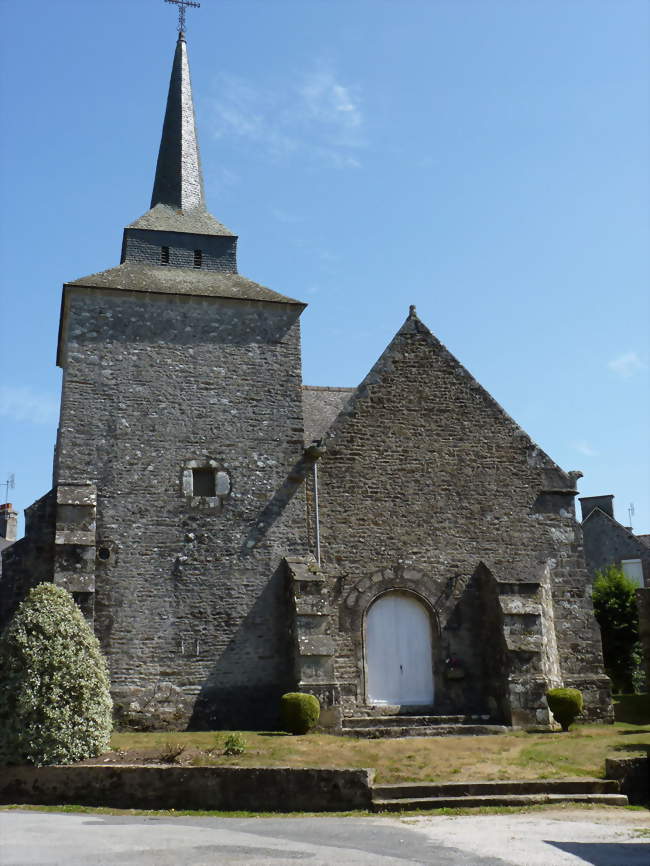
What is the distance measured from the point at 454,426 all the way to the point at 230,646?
6549 millimetres

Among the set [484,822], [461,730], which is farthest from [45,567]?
[484,822]

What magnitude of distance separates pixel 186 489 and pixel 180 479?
24 centimetres

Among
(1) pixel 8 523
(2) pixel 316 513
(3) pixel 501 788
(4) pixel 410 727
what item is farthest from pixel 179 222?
(1) pixel 8 523

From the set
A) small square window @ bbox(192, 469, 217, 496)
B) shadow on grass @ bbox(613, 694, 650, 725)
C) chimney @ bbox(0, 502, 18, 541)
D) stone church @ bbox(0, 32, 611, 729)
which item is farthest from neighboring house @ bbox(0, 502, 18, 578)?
shadow on grass @ bbox(613, 694, 650, 725)

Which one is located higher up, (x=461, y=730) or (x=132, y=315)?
(x=132, y=315)

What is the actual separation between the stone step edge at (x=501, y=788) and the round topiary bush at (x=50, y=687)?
4.27 meters

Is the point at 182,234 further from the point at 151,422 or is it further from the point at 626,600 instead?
the point at 626,600

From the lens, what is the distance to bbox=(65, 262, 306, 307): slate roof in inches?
710

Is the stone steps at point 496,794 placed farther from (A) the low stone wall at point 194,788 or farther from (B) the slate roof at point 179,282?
(B) the slate roof at point 179,282

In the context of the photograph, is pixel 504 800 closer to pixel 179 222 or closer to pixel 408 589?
pixel 408 589

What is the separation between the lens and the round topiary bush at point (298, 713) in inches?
566

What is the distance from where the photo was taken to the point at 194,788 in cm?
1086

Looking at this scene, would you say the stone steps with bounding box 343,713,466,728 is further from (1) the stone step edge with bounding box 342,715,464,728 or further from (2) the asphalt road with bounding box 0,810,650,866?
(2) the asphalt road with bounding box 0,810,650,866

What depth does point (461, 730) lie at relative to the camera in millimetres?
15602
